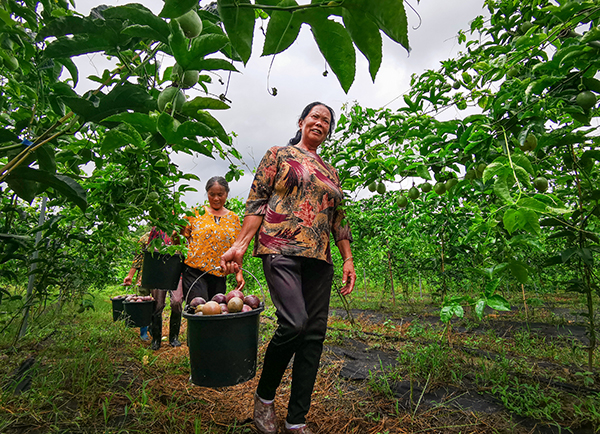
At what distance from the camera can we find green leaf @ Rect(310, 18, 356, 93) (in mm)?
361

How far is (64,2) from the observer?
1248 mm

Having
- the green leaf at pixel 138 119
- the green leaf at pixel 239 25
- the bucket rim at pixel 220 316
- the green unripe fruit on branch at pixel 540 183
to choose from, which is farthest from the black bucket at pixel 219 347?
the green unripe fruit on branch at pixel 540 183

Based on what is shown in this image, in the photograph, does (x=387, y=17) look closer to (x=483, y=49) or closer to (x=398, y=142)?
(x=398, y=142)

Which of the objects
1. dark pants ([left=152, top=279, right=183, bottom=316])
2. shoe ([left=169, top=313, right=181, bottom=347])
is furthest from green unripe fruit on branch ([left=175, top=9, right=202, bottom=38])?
shoe ([left=169, top=313, right=181, bottom=347])

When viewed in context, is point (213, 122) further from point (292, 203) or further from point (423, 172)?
point (292, 203)

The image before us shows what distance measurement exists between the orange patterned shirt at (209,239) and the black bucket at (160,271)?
13 centimetres

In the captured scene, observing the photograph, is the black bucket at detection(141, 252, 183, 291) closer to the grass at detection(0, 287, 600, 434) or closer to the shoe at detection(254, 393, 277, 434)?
the grass at detection(0, 287, 600, 434)

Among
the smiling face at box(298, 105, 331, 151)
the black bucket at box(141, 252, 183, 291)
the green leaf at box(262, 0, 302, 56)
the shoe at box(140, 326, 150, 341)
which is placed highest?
the smiling face at box(298, 105, 331, 151)

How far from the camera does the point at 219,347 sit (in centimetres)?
166

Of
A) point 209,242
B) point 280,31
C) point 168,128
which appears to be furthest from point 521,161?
point 209,242

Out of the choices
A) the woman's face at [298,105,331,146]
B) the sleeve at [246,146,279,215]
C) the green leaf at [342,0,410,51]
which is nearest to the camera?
the green leaf at [342,0,410,51]

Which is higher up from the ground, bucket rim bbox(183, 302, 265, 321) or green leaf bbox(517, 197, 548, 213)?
green leaf bbox(517, 197, 548, 213)

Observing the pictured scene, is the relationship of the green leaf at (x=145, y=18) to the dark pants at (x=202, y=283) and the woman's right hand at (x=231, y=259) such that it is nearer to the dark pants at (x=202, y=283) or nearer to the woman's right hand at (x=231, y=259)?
the woman's right hand at (x=231, y=259)

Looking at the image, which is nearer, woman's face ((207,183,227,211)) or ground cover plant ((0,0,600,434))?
ground cover plant ((0,0,600,434))
